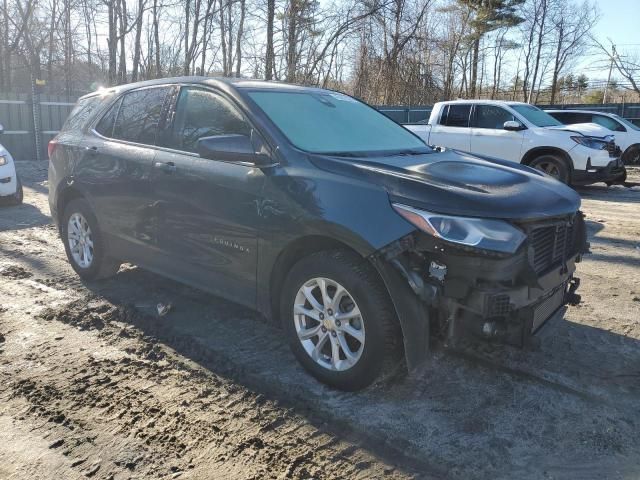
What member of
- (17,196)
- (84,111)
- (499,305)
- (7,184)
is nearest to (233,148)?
(499,305)

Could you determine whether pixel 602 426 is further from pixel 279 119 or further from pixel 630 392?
pixel 279 119

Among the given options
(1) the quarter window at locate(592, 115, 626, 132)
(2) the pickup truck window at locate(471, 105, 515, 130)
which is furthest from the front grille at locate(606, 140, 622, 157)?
(1) the quarter window at locate(592, 115, 626, 132)

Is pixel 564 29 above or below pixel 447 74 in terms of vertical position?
above

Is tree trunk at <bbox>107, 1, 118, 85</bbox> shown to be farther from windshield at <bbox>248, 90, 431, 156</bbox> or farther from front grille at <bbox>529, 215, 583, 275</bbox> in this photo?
front grille at <bbox>529, 215, 583, 275</bbox>

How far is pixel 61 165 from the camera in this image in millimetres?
5250

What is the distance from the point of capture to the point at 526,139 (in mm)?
11125

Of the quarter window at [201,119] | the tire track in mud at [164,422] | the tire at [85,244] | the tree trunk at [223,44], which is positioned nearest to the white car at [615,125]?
the quarter window at [201,119]

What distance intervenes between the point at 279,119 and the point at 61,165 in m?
2.66

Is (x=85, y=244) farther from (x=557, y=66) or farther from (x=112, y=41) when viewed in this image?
(x=557, y=66)

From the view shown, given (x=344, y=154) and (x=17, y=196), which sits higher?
(x=344, y=154)

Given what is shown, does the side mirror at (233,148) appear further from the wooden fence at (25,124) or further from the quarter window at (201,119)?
the wooden fence at (25,124)

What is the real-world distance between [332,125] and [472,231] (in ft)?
5.25

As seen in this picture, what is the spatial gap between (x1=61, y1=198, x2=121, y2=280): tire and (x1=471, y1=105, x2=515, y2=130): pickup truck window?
888 centimetres

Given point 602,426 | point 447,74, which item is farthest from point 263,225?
point 447,74
